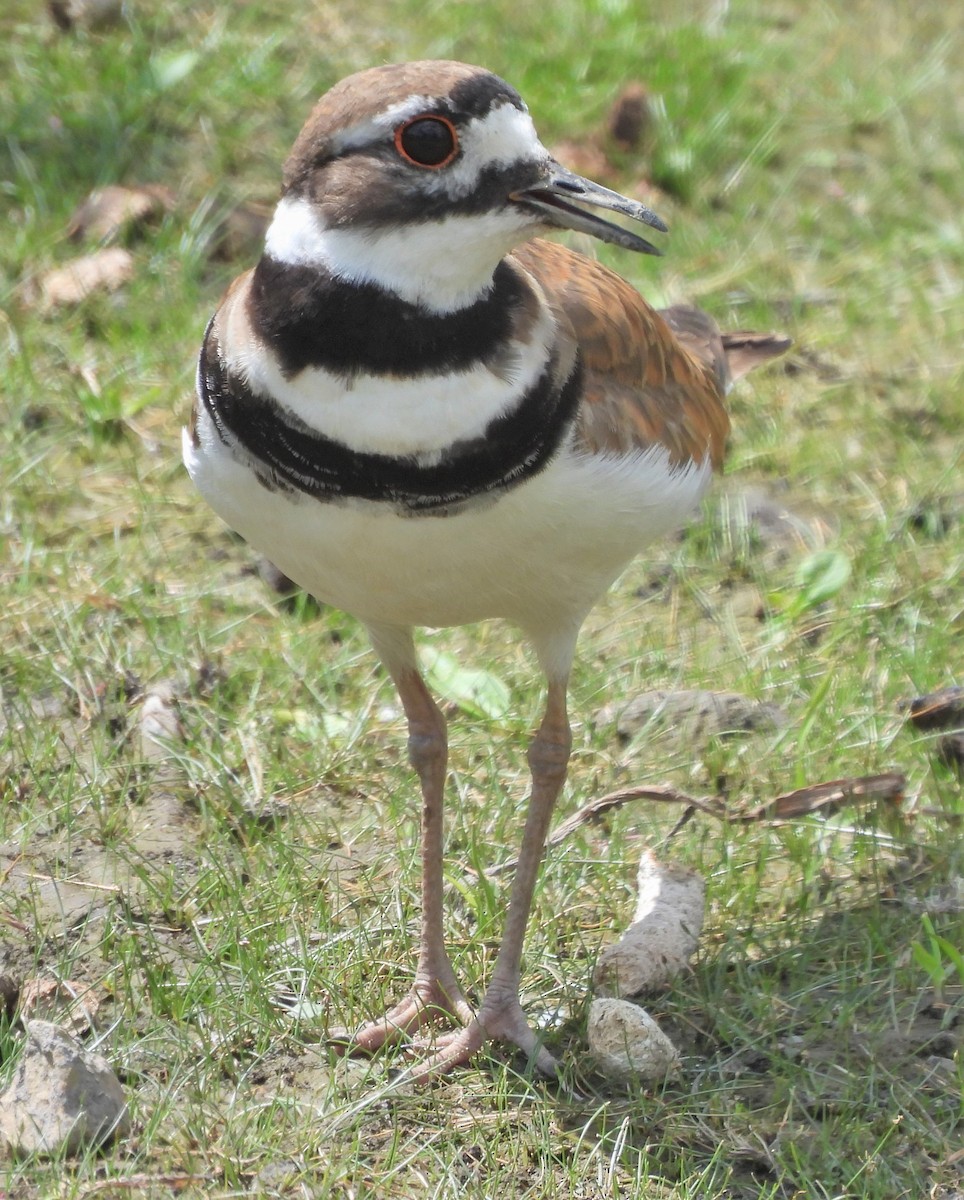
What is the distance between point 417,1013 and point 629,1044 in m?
0.46

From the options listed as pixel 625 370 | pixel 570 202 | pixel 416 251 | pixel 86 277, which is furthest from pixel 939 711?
pixel 86 277

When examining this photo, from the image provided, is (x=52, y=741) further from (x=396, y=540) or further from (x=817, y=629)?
(x=817, y=629)

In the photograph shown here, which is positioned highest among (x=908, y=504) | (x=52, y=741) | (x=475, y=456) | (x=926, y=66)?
(x=475, y=456)

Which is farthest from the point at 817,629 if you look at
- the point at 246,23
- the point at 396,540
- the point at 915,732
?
the point at 246,23

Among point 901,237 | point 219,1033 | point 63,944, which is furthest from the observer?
point 901,237

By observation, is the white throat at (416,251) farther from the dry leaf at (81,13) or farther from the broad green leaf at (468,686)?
the dry leaf at (81,13)

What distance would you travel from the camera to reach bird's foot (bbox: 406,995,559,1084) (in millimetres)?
3438

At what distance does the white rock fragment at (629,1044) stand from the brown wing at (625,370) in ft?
3.60

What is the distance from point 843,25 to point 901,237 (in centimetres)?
152

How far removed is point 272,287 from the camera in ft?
10.00

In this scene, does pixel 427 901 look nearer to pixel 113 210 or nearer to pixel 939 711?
pixel 939 711

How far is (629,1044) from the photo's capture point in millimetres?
3365

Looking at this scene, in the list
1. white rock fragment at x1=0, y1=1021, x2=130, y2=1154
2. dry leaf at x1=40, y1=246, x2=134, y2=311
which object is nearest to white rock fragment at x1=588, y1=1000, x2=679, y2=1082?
white rock fragment at x1=0, y1=1021, x2=130, y2=1154

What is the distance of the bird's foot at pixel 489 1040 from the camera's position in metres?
3.44
